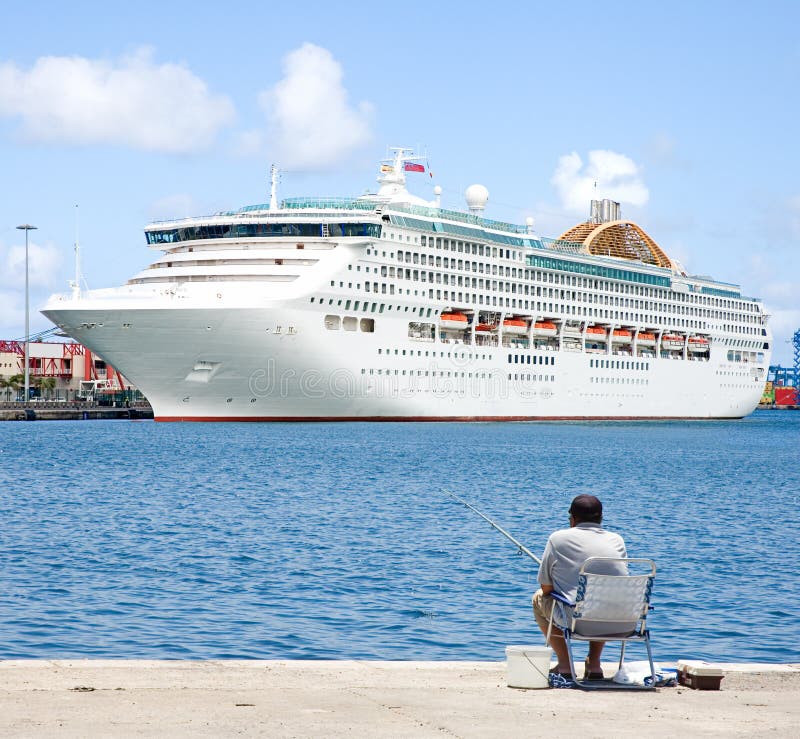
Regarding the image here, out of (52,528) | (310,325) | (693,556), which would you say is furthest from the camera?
(310,325)

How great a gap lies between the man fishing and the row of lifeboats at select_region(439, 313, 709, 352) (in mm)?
65906

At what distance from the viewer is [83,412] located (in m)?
104

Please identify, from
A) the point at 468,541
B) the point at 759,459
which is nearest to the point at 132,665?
the point at 468,541

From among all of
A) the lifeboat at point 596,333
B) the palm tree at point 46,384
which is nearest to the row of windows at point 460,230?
the lifeboat at point 596,333

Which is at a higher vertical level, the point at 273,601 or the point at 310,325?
the point at 310,325

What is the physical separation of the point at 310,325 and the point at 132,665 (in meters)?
54.4

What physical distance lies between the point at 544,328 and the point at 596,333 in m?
7.50

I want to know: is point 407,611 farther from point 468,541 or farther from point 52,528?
point 52,528

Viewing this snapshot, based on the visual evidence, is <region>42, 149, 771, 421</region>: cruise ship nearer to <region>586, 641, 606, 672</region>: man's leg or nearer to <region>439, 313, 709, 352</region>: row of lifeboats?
<region>439, 313, 709, 352</region>: row of lifeboats

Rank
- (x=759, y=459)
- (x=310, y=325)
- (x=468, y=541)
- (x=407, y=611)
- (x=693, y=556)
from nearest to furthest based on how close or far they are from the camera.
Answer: (x=407, y=611) < (x=693, y=556) < (x=468, y=541) < (x=759, y=459) < (x=310, y=325)

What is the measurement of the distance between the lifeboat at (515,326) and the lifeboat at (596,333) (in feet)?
27.1

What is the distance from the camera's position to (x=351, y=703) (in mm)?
8289

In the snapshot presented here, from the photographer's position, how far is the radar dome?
283ft

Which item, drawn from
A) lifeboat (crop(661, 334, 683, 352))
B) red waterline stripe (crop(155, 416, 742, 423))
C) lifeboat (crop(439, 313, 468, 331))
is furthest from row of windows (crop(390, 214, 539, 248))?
lifeboat (crop(661, 334, 683, 352))
